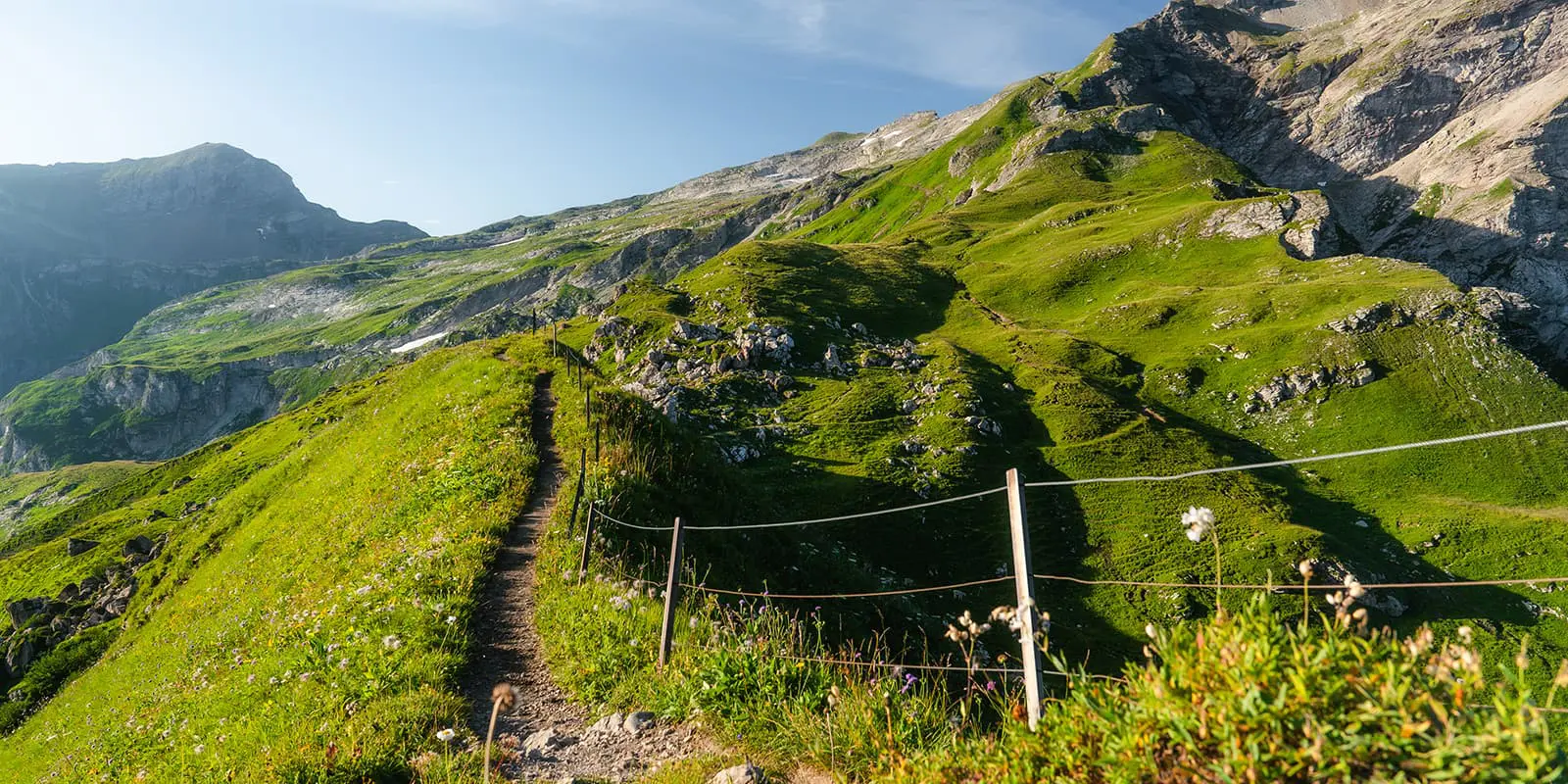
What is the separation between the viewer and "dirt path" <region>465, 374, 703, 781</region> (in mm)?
9031

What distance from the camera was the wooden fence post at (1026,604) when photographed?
6.07 meters

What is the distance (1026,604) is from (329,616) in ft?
44.9

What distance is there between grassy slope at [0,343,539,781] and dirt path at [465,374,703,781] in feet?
1.66

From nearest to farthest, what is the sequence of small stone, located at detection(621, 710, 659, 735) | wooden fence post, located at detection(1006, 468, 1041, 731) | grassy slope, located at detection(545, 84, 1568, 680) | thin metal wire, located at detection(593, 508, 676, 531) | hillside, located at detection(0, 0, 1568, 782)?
hillside, located at detection(0, 0, 1568, 782), wooden fence post, located at detection(1006, 468, 1041, 731), small stone, located at detection(621, 710, 659, 735), thin metal wire, located at detection(593, 508, 676, 531), grassy slope, located at detection(545, 84, 1568, 680)

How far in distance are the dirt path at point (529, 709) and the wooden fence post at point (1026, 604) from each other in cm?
471

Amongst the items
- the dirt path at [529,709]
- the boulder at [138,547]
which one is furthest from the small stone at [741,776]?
the boulder at [138,547]

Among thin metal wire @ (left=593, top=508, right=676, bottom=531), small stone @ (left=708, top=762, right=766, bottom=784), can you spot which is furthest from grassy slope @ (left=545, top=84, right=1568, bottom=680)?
small stone @ (left=708, top=762, right=766, bottom=784)

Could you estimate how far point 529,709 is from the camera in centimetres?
1098

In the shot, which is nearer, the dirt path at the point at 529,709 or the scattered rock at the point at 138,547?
the dirt path at the point at 529,709

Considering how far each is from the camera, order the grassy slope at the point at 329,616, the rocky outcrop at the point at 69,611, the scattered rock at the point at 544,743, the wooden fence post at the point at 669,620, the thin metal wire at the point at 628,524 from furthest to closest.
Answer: the rocky outcrop at the point at 69,611 < the thin metal wire at the point at 628,524 < the wooden fence post at the point at 669,620 < the grassy slope at the point at 329,616 < the scattered rock at the point at 544,743

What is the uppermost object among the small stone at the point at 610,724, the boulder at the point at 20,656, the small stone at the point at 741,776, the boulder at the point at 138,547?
the small stone at the point at 741,776

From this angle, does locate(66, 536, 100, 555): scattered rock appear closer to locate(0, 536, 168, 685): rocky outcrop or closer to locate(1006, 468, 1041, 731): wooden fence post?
locate(0, 536, 168, 685): rocky outcrop

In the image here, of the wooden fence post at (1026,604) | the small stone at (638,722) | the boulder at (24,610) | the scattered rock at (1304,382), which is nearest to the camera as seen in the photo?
the wooden fence post at (1026,604)

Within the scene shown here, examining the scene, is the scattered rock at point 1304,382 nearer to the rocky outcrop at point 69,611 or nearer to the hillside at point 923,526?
the hillside at point 923,526
